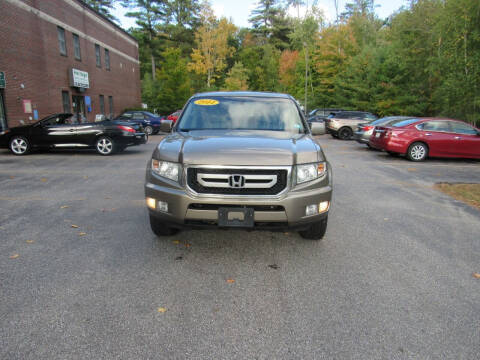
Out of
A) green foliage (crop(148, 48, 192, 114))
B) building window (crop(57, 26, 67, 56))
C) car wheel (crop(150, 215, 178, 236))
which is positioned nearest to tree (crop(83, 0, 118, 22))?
green foliage (crop(148, 48, 192, 114))

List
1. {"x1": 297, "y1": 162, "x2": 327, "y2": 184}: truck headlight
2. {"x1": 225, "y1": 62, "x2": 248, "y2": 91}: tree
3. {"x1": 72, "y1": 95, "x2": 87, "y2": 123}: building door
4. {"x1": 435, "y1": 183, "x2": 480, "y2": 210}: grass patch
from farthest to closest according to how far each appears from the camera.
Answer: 1. {"x1": 225, "y1": 62, "x2": 248, "y2": 91}: tree
2. {"x1": 72, "y1": 95, "x2": 87, "y2": 123}: building door
3. {"x1": 435, "y1": 183, "x2": 480, "y2": 210}: grass patch
4. {"x1": 297, "y1": 162, "x2": 327, "y2": 184}: truck headlight

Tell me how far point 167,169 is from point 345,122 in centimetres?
1866

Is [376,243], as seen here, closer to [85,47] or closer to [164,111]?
[85,47]

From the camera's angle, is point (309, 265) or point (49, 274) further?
point (309, 265)

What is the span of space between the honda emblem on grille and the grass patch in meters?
5.12

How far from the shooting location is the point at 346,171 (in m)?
10.1

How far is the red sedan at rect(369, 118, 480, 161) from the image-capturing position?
12266mm

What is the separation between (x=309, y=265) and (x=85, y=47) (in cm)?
2868

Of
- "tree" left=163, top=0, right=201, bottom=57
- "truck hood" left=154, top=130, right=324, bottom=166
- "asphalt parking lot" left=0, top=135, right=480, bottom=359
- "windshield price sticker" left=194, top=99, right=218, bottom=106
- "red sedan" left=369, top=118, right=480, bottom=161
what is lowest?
"asphalt parking lot" left=0, top=135, right=480, bottom=359

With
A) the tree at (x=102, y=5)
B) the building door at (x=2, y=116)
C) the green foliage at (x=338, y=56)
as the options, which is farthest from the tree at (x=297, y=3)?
the building door at (x=2, y=116)

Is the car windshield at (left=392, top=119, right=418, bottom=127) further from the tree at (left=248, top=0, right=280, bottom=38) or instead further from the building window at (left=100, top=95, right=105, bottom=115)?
the tree at (left=248, top=0, right=280, bottom=38)

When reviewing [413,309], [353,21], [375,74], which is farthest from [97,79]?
[353,21]

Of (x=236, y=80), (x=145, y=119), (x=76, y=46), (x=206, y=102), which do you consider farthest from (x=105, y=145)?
(x=236, y=80)

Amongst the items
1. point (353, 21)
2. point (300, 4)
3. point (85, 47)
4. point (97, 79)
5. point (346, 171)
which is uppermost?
point (300, 4)
